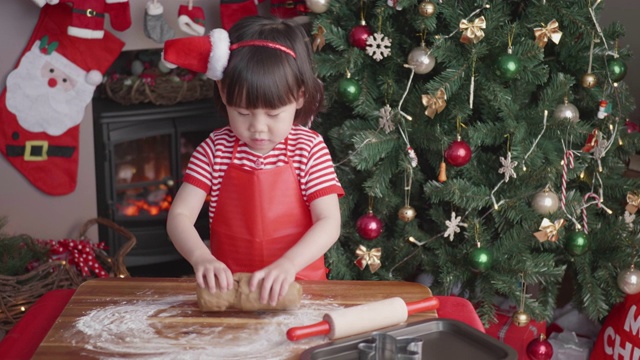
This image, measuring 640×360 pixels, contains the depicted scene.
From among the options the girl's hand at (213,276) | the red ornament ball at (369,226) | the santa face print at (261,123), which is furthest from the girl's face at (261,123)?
the red ornament ball at (369,226)

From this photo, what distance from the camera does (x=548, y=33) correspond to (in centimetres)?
211

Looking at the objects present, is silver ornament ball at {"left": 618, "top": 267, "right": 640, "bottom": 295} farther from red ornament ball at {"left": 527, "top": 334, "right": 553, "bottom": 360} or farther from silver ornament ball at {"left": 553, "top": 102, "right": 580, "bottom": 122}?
silver ornament ball at {"left": 553, "top": 102, "right": 580, "bottom": 122}

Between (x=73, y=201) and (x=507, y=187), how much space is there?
56.6 inches

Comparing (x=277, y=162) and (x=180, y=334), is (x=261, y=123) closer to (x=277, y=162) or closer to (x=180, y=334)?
(x=277, y=162)

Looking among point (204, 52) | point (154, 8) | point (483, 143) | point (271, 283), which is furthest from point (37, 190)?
point (271, 283)

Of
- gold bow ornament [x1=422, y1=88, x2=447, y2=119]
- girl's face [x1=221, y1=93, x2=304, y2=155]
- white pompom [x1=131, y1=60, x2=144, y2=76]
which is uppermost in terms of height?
white pompom [x1=131, y1=60, x2=144, y2=76]

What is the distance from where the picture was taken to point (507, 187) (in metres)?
2.27

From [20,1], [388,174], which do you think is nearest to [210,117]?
[20,1]

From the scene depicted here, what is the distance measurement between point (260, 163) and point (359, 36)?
2.22 ft

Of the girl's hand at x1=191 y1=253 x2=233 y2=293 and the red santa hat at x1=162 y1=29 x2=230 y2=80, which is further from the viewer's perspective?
the red santa hat at x1=162 y1=29 x2=230 y2=80

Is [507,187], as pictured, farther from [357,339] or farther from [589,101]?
[357,339]

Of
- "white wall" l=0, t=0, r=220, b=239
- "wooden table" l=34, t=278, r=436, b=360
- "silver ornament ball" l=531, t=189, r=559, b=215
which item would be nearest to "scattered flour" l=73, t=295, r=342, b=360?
"wooden table" l=34, t=278, r=436, b=360

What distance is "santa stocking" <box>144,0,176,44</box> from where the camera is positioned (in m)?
2.49

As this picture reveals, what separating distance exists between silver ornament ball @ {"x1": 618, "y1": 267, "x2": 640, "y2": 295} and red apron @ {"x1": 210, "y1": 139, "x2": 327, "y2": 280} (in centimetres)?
102
